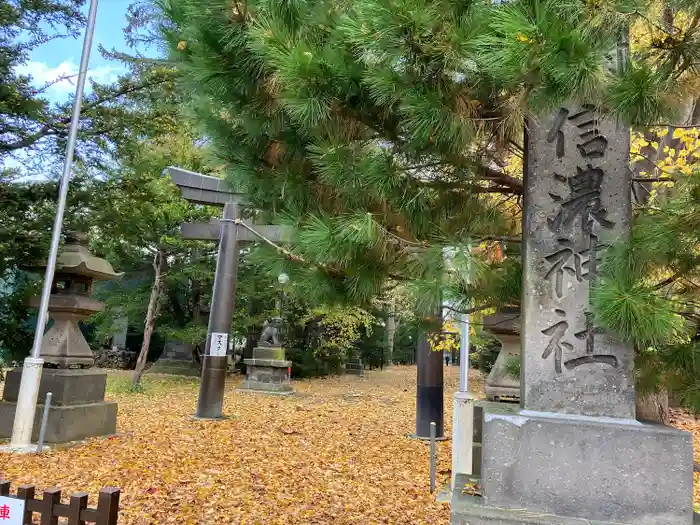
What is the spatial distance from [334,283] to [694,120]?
16.1 ft

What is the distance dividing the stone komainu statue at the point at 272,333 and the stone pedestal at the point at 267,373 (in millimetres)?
300

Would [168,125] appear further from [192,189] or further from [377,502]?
[377,502]

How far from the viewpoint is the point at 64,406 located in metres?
6.42

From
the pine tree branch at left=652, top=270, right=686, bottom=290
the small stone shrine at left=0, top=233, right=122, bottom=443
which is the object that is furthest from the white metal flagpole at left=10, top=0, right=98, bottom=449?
the pine tree branch at left=652, top=270, right=686, bottom=290

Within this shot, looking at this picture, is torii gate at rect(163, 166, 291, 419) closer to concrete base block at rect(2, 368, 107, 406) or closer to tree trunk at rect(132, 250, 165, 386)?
concrete base block at rect(2, 368, 107, 406)

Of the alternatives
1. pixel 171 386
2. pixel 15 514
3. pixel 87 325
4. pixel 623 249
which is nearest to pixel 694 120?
pixel 623 249

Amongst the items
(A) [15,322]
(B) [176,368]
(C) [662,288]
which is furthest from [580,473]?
(B) [176,368]

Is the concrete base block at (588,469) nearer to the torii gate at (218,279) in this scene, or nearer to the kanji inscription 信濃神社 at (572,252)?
the kanji inscription 信濃神社 at (572,252)

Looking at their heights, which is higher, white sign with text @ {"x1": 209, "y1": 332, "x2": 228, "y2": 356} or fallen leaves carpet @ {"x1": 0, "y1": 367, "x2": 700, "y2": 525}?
white sign with text @ {"x1": 209, "y1": 332, "x2": 228, "y2": 356}

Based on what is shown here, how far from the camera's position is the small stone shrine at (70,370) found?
21.0 feet

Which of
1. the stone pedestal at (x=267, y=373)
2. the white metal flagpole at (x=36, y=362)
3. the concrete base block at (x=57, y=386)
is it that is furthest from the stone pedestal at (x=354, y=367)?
the white metal flagpole at (x=36, y=362)

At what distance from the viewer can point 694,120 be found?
215 inches

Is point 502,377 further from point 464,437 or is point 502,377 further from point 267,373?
point 267,373

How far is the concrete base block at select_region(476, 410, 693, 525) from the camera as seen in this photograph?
2.04m
